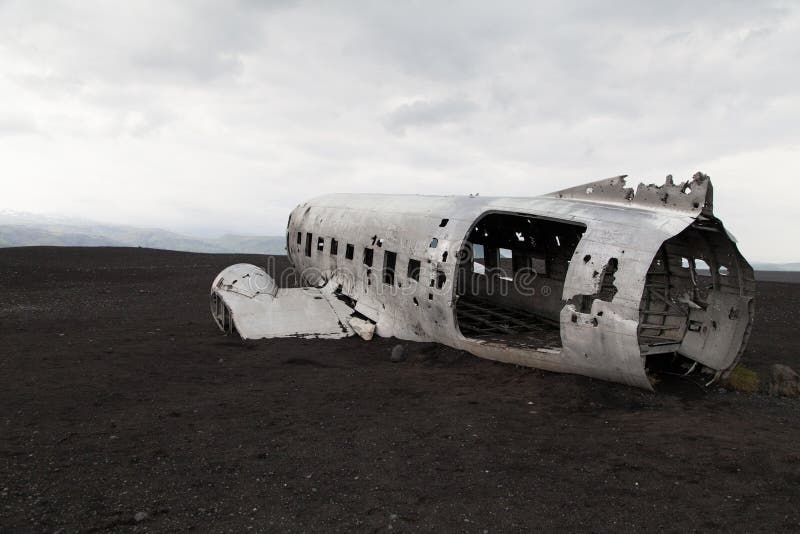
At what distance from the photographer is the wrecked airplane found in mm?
9859

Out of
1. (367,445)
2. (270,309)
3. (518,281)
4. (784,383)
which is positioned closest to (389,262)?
(270,309)

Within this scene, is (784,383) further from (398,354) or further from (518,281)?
(398,354)

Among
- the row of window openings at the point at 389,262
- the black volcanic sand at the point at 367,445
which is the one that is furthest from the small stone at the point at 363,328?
the row of window openings at the point at 389,262

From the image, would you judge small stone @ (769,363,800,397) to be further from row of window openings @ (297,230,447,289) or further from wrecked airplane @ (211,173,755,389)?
row of window openings @ (297,230,447,289)

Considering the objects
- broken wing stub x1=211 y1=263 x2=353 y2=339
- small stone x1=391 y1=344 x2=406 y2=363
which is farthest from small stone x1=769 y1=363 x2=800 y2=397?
broken wing stub x1=211 y1=263 x2=353 y2=339

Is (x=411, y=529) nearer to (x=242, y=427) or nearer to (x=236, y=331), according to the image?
(x=242, y=427)

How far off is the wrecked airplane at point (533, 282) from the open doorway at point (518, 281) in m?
0.05

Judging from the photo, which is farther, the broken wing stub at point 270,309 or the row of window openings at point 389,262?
the broken wing stub at point 270,309

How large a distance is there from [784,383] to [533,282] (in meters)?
7.55

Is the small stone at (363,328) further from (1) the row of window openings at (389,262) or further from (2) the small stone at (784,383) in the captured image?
(2) the small stone at (784,383)

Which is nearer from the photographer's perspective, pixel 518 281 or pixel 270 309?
pixel 270 309

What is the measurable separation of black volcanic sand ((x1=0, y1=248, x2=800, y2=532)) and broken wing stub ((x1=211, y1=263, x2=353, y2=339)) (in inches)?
48.6

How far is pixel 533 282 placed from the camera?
685 inches

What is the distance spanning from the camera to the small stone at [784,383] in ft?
36.9
